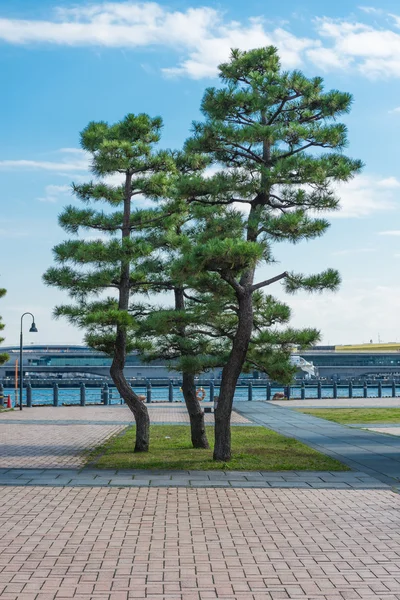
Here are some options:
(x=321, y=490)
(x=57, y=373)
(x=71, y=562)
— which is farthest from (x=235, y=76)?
(x=57, y=373)

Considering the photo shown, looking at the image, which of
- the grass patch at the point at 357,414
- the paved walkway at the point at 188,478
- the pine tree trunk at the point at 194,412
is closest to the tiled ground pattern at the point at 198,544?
the paved walkway at the point at 188,478

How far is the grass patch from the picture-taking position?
84.3 ft

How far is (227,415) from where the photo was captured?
46.6ft

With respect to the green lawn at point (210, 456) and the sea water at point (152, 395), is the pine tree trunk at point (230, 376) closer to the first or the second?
the green lawn at point (210, 456)

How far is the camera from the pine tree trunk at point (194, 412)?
16547 millimetres

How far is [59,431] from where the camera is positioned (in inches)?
837

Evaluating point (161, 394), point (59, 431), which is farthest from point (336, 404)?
point (161, 394)

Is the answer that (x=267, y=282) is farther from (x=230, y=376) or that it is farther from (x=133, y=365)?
(x=133, y=365)

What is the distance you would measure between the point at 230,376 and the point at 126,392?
2565mm

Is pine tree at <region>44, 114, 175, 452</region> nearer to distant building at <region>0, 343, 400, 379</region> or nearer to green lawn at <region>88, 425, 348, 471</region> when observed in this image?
green lawn at <region>88, 425, 348, 471</region>

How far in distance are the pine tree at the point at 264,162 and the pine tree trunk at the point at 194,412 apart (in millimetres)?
2257

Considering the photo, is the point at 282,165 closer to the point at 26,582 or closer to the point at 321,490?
the point at 321,490

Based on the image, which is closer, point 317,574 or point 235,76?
point 317,574

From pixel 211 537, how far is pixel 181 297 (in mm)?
9185
